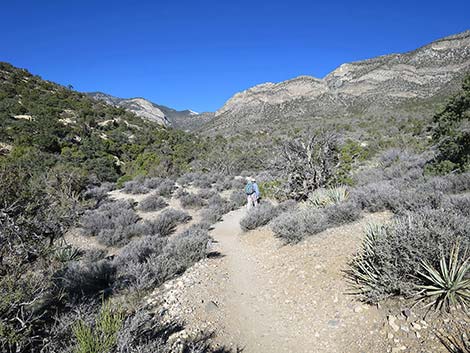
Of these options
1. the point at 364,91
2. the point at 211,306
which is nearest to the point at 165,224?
the point at 211,306

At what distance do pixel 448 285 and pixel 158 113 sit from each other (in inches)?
4049

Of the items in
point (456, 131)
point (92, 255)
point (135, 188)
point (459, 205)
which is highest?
point (135, 188)

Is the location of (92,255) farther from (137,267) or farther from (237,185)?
(237,185)

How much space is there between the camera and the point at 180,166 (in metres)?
22.1

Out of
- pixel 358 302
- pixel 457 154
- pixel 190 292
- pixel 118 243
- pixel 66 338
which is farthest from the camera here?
pixel 457 154

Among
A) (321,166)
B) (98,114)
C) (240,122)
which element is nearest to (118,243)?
(321,166)

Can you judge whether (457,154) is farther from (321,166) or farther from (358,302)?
(358,302)

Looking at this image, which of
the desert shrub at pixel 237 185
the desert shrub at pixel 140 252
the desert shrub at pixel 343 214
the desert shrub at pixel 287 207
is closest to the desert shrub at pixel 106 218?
the desert shrub at pixel 140 252

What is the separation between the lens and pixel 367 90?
2149 inches

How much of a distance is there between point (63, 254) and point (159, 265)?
292cm

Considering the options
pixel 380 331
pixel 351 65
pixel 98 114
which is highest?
pixel 351 65

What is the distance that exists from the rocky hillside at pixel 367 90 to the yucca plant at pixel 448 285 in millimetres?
36875

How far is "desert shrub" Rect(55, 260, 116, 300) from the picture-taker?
15.3 feet

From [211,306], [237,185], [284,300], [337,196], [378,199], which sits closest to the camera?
[211,306]
